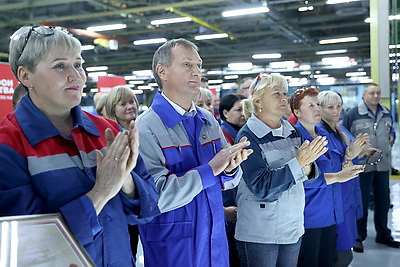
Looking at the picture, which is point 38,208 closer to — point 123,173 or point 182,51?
point 123,173

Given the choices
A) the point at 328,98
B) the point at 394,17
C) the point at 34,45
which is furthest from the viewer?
the point at 394,17

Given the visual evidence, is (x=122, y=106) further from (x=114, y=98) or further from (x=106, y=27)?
(x=106, y=27)

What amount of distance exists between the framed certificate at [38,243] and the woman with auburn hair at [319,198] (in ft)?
6.96

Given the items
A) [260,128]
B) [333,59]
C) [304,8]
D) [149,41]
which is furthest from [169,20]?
[260,128]

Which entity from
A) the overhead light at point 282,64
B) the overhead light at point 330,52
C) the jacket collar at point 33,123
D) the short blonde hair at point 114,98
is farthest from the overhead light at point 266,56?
the jacket collar at point 33,123

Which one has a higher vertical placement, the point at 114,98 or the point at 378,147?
the point at 114,98

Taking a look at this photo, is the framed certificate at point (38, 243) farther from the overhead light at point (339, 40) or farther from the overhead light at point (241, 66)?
the overhead light at point (241, 66)

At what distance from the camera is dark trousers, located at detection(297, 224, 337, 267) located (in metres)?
2.72

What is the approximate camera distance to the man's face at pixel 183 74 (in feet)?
6.41

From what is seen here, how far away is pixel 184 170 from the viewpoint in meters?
1.82

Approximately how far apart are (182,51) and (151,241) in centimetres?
87

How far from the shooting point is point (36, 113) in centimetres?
119

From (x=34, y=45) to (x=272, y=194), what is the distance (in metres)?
1.48

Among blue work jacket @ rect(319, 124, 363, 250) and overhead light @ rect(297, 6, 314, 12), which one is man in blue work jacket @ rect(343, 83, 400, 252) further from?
overhead light @ rect(297, 6, 314, 12)
